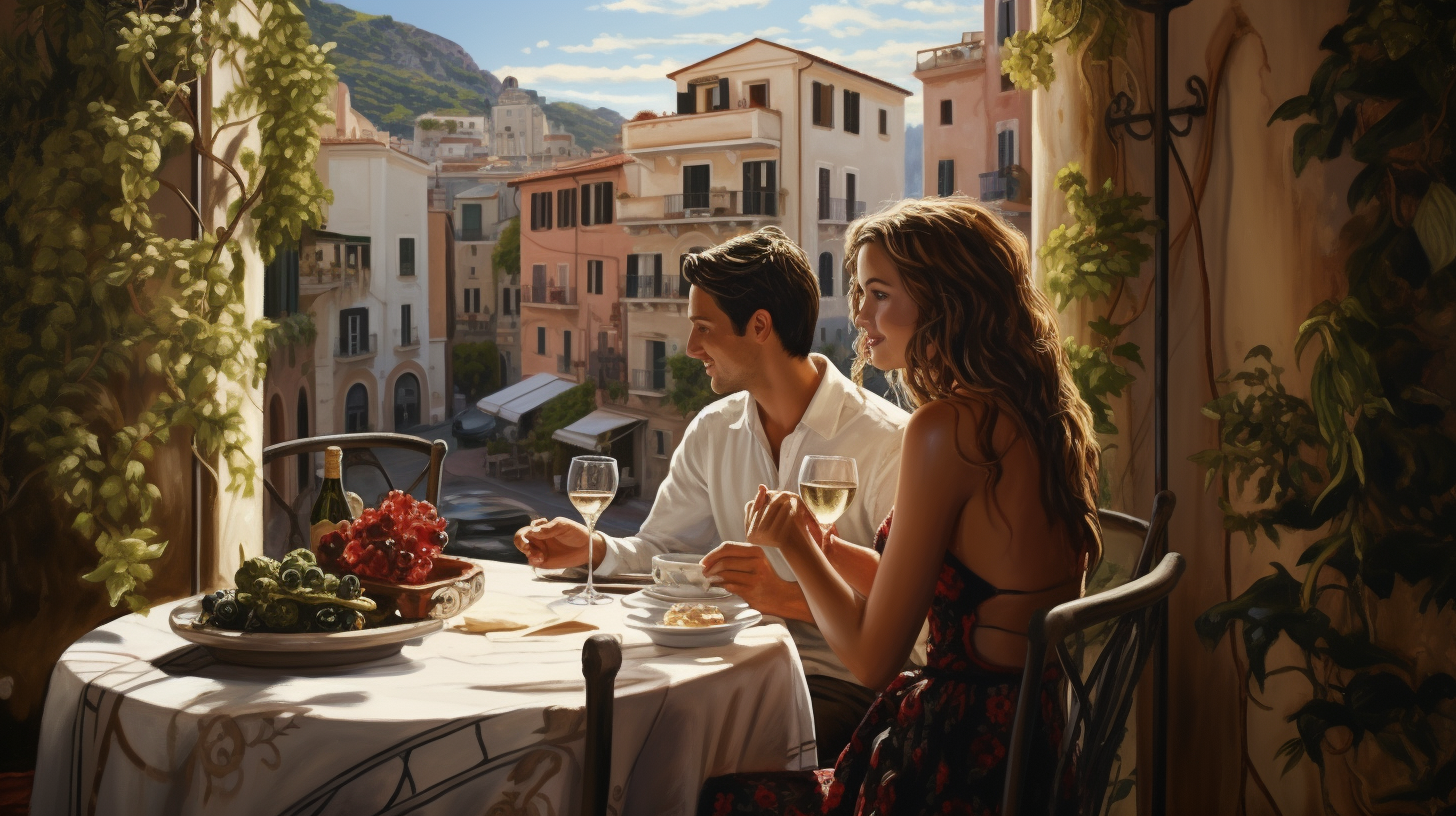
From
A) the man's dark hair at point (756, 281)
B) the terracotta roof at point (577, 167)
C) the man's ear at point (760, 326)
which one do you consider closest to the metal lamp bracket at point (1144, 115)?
the man's dark hair at point (756, 281)

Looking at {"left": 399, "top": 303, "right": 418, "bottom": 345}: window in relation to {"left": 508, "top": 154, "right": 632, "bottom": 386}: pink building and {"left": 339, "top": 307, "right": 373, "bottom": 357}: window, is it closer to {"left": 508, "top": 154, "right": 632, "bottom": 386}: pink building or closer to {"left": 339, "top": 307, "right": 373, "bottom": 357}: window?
{"left": 339, "top": 307, "right": 373, "bottom": 357}: window

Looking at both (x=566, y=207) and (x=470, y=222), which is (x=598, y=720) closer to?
(x=566, y=207)

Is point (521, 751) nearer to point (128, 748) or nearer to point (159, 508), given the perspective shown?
point (128, 748)

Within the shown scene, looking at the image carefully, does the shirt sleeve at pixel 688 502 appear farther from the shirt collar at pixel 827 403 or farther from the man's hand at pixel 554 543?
the man's hand at pixel 554 543

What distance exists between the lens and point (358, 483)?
23.4ft

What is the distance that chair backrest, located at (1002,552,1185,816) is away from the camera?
0.99 meters

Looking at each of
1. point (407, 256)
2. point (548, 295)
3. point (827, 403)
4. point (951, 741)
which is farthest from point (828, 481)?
point (548, 295)

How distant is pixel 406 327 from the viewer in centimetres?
652

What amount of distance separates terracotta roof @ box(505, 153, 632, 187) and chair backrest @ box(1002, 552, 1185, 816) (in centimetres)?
523

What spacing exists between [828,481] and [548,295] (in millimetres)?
5441

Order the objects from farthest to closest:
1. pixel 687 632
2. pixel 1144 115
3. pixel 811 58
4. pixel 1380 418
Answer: pixel 811 58 → pixel 1144 115 → pixel 1380 418 → pixel 687 632

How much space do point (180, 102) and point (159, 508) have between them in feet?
3.16

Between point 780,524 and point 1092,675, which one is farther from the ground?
point 780,524

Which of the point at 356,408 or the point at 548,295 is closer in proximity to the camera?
the point at 356,408
